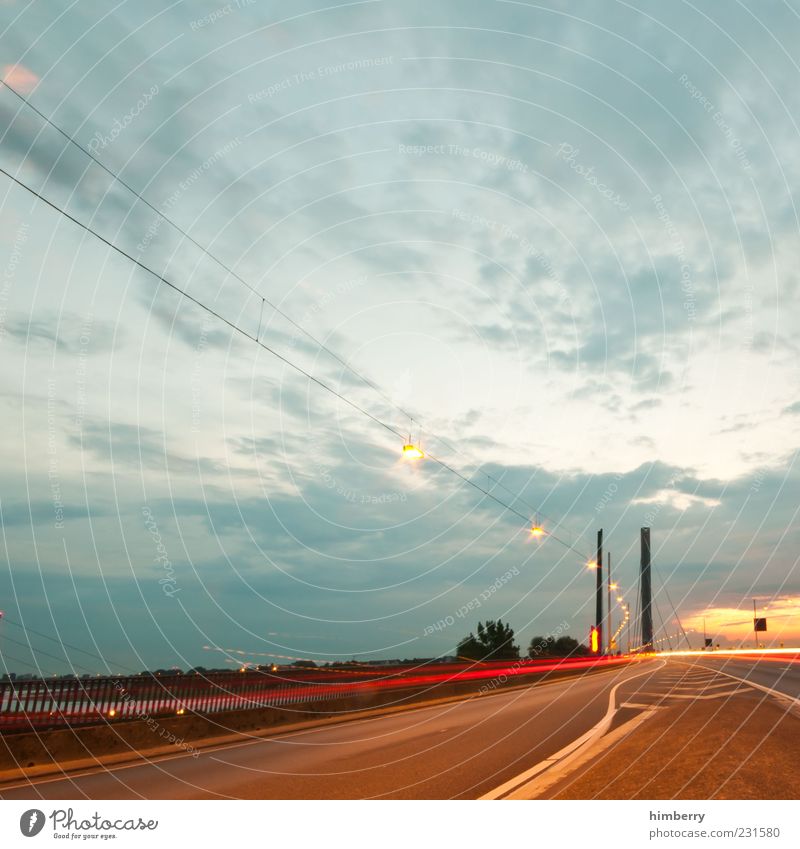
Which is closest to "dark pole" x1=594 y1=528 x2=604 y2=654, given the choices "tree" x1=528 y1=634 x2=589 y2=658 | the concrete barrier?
"tree" x1=528 y1=634 x2=589 y2=658

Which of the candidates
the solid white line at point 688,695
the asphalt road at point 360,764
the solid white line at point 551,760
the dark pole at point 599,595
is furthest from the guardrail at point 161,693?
the dark pole at point 599,595

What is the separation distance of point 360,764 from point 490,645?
89.2m

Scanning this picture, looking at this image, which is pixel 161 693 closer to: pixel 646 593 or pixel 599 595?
pixel 599 595

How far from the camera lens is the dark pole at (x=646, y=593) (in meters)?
149

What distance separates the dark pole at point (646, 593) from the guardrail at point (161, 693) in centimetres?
13389

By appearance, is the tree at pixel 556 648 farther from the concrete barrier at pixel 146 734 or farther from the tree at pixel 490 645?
the concrete barrier at pixel 146 734

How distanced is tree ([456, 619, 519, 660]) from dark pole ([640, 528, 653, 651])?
5602cm

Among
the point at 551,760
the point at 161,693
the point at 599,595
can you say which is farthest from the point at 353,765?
the point at 599,595

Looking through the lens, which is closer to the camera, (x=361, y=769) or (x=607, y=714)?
(x=361, y=769)

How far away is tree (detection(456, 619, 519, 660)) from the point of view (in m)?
88.8
